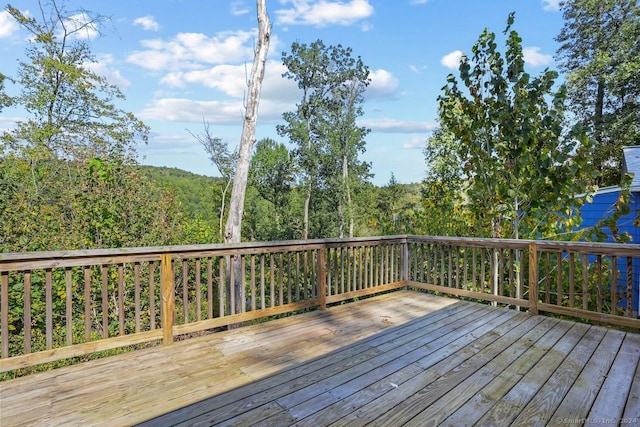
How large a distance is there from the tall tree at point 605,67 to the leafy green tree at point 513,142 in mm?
11197

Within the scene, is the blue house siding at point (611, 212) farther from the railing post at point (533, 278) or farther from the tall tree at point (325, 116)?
the tall tree at point (325, 116)

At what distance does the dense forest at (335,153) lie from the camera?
4258mm

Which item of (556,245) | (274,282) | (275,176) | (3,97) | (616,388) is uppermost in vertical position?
(3,97)

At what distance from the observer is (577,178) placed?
13.5 ft

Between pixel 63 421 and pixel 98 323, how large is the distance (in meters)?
4.50

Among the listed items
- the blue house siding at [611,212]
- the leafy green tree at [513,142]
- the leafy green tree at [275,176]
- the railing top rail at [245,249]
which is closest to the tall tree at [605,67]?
the blue house siding at [611,212]

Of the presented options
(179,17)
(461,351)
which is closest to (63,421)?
(461,351)

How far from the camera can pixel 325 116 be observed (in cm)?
2055

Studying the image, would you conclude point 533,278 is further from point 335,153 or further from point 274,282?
point 335,153

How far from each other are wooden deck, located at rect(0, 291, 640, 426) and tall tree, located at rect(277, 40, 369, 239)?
16.5m

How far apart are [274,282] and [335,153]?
17.2 metres

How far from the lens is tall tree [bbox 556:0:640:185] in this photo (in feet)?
43.5

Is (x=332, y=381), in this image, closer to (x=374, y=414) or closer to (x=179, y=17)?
(x=374, y=414)

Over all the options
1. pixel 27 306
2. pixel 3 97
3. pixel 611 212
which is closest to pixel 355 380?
pixel 27 306
